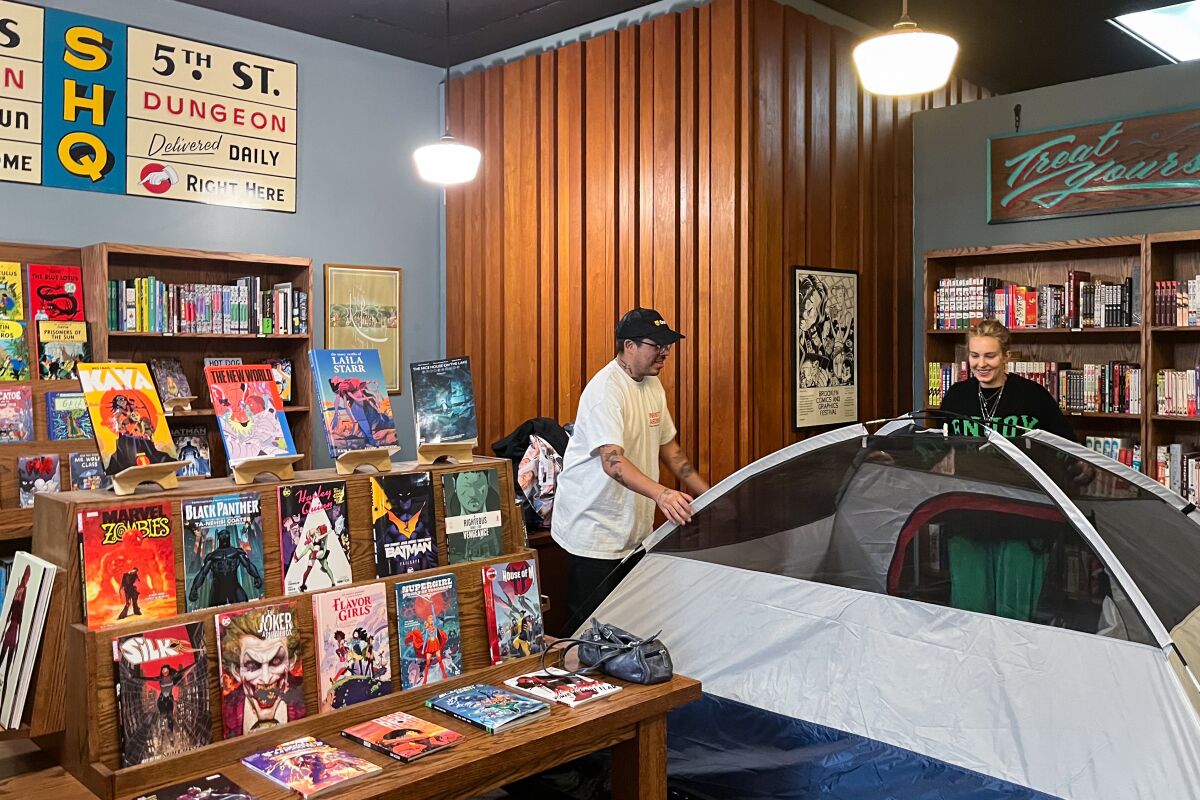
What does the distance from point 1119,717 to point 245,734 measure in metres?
1.72

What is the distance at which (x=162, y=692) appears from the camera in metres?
1.64

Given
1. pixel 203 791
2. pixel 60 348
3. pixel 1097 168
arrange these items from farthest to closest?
pixel 1097 168 < pixel 60 348 < pixel 203 791

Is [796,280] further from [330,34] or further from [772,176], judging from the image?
[330,34]

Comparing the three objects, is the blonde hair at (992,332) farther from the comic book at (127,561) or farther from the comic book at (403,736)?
the comic book at (127,561)

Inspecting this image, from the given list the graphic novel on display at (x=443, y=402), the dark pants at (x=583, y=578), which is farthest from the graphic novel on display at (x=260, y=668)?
the dark pants at (x=583, y=578)

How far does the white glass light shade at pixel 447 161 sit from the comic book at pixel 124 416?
2.60 metres

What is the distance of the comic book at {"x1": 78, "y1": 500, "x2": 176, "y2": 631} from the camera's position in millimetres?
1628

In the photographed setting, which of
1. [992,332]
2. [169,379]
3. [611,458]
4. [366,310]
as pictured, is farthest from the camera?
[366,310]

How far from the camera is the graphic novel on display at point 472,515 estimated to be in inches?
83.4

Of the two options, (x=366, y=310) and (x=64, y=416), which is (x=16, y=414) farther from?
(x=366, y=310)

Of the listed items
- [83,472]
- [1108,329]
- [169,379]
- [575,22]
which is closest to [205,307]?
[169,379]

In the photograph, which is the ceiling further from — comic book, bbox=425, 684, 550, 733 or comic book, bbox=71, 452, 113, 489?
comic book, bbox=425, 684, 550, 733

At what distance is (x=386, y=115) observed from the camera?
5.41 meters

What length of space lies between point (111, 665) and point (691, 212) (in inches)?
125
